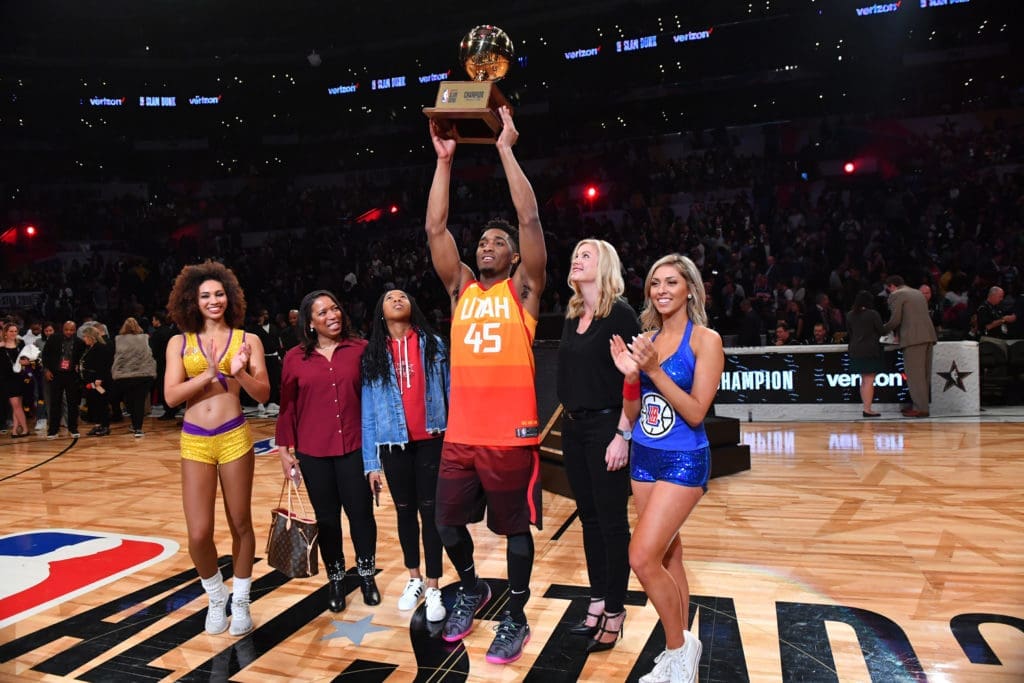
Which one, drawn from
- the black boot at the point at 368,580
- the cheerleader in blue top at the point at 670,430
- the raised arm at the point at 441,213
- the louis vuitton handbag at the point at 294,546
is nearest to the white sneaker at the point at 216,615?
the louis vuitton handbag at the point at 294,546

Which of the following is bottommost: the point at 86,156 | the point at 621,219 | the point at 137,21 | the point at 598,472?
the point at 598,472

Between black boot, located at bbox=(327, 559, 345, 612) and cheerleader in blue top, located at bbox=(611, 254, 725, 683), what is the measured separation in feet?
4.90

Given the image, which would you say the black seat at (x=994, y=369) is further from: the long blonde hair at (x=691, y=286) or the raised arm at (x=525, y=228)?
the raised arm at (x=525, y=228)

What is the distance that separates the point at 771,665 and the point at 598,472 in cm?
94

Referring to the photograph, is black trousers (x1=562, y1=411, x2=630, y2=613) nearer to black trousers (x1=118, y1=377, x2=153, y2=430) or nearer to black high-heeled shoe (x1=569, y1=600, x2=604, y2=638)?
black high-heeled shoe (x1=569, y1=600, x2=604, y2=638)

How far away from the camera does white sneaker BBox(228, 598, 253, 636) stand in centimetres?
312

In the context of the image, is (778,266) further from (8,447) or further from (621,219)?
(8,447)

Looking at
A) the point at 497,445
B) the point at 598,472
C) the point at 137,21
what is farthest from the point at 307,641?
the point at 137,21

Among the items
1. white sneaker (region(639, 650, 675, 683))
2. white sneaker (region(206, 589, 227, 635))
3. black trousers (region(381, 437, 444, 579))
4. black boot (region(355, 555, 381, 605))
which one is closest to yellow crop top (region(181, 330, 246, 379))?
black trousers (region(381, 437, 444, 579))

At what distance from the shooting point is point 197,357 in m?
3.08

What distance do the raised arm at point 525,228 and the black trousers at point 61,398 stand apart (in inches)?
318

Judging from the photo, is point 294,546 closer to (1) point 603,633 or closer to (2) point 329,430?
(2) point 329,430

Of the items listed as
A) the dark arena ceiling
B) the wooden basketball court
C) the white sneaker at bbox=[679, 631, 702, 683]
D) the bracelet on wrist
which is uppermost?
the dark arena ceiling

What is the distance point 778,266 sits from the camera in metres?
12.1
